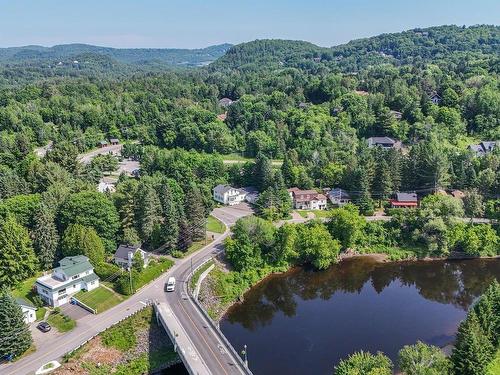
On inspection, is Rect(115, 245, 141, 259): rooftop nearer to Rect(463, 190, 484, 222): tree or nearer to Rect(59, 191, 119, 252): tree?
Rect(59, 191, 119, 252): tree

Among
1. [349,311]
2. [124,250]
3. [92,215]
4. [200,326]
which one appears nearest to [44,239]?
[92,215]

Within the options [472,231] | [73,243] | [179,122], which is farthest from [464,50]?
[73,243]

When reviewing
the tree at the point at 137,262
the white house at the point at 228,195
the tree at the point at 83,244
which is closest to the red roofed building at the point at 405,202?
the white house at the point at 228,195

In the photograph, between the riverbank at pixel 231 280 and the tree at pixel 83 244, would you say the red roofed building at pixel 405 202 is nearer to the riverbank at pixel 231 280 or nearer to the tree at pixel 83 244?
the riverbank at pixel 231 280

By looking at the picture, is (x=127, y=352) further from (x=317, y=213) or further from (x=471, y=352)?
(x=317, y=213)

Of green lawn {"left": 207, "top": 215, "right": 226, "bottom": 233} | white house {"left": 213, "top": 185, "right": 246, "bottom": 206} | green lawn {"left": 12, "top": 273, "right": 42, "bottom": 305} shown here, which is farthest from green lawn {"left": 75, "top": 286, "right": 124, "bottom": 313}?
white house {"left": 213, "top": 185, "right": 246, "bottom": 206}

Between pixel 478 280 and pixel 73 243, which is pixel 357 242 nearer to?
pixel 478 280
